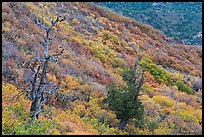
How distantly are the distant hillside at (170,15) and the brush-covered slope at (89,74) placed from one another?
2999 centimetres

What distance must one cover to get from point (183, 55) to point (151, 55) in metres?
5.36

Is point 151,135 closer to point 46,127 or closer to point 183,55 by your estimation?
point 46,127

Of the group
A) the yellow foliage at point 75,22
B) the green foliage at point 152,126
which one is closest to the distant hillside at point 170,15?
the yellow foliage at point 75,22

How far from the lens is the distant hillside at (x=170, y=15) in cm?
6092

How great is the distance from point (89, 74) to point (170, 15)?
198 ft

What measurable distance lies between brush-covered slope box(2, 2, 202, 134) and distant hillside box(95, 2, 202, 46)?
1181 inches

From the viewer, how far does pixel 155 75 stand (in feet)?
70.0

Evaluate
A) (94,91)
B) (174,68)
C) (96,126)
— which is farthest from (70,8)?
(96,126)

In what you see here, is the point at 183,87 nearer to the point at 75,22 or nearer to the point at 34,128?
the point at 75,22

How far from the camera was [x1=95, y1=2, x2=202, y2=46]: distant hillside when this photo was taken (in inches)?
2398

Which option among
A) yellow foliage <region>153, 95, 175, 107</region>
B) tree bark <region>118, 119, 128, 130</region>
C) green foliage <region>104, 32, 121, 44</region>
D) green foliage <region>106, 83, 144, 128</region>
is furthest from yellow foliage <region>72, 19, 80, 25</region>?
tree bark <region>118, 119, 128, 130</region>

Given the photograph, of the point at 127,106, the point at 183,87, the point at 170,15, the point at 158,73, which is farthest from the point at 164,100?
the point at 170,15

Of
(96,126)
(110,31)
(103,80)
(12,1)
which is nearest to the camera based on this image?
(96,126)

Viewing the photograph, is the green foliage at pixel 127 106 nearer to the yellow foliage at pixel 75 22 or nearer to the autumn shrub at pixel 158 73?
the autumn shrub at pixel 158 73
